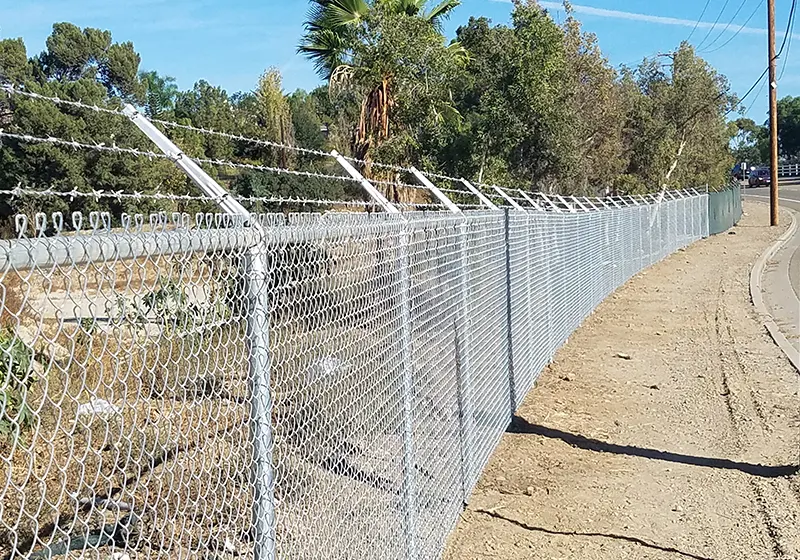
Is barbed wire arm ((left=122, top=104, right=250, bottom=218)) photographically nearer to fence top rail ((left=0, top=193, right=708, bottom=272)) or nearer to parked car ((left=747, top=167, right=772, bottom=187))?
fence top rail ((left=0, top=193, right=708, bottom=272))

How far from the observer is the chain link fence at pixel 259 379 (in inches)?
74.2

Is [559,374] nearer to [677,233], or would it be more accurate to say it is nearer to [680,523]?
[680,523]

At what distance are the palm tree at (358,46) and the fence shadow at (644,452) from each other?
691 centimetres

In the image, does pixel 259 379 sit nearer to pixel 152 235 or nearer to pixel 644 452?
pixel 152 235

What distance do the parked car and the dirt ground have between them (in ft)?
236

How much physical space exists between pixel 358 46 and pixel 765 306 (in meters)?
7.71

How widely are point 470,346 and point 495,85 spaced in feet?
44.9

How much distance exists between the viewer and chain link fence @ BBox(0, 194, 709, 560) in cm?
189

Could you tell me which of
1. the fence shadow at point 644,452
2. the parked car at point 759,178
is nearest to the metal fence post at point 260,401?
the fence shadow at point 644,452

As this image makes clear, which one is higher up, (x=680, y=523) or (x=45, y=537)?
(x=45, y=537)

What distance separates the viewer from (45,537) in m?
4.41

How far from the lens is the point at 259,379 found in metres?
2.43

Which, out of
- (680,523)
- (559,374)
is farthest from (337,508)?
(559,374)

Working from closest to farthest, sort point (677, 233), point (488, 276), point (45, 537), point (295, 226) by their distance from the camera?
1. point (295, 226)
2. point (45, 537)
3. point (488, 276)
4. point (677, 233)
